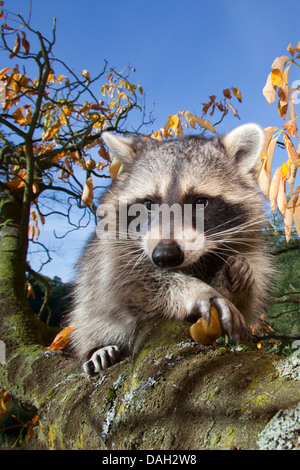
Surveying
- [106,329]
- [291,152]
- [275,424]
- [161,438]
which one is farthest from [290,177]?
[106,329]

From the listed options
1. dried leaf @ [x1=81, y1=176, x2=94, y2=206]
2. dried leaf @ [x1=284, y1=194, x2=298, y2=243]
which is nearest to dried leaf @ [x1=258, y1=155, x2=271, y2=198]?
dried leaf @ [x1=284, y1=194, x2=298, y2=243]

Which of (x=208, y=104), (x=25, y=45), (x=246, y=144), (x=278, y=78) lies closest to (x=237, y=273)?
(x=246, y=144)

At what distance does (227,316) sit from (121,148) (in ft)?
5.11

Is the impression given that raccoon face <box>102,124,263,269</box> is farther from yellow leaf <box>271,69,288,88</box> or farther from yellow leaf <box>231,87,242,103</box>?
yellow leaf <box>231,87,242,103</box>

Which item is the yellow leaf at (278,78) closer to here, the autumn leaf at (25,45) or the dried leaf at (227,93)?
the dried leaf at (227,93)

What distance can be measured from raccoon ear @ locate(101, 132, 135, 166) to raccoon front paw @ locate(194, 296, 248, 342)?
135cm

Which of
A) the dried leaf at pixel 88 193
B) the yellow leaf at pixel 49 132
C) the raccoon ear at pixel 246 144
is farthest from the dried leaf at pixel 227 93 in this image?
the dried leaf at pixel 88 193

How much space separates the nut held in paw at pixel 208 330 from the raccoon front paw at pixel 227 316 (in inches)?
0.9

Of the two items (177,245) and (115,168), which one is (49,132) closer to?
(115,168)

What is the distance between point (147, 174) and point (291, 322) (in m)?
3.26

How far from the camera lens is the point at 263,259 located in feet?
8.73

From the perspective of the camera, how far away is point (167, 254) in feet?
6.70

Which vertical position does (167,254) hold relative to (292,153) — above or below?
below

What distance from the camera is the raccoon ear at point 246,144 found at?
2.66 meters
